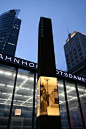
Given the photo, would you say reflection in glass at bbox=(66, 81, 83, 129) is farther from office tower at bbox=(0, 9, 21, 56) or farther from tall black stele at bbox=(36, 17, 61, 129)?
office tower at bbox=(0, 9, 21, 56)

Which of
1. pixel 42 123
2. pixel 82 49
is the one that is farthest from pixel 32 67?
pixel 82 49

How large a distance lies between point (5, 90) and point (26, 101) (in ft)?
8.01

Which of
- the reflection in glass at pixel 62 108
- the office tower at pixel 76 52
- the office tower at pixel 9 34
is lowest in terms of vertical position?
the reflection in glass at pixel 62 108

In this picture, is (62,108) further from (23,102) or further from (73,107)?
(23,102)

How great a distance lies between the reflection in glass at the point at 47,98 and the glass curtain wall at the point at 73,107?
8358 millimetres

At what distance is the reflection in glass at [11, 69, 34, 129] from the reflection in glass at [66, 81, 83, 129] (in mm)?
5345

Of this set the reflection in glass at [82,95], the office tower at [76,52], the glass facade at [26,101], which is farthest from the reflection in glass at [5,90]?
the office tower at [76,52]

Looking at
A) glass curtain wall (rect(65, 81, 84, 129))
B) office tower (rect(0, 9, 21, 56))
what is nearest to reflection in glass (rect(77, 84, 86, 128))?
glass curtain wall (rect(65, 81, 84, 129))

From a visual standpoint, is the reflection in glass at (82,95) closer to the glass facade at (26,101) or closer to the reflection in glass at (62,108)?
the glass facade at (26,101)

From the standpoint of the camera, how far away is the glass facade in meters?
8.83

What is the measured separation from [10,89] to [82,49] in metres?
64.9

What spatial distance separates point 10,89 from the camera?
9977mm

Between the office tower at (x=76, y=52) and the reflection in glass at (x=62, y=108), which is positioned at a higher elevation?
the office tower at (x=76, y=52)

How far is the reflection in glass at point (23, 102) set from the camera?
885cm
